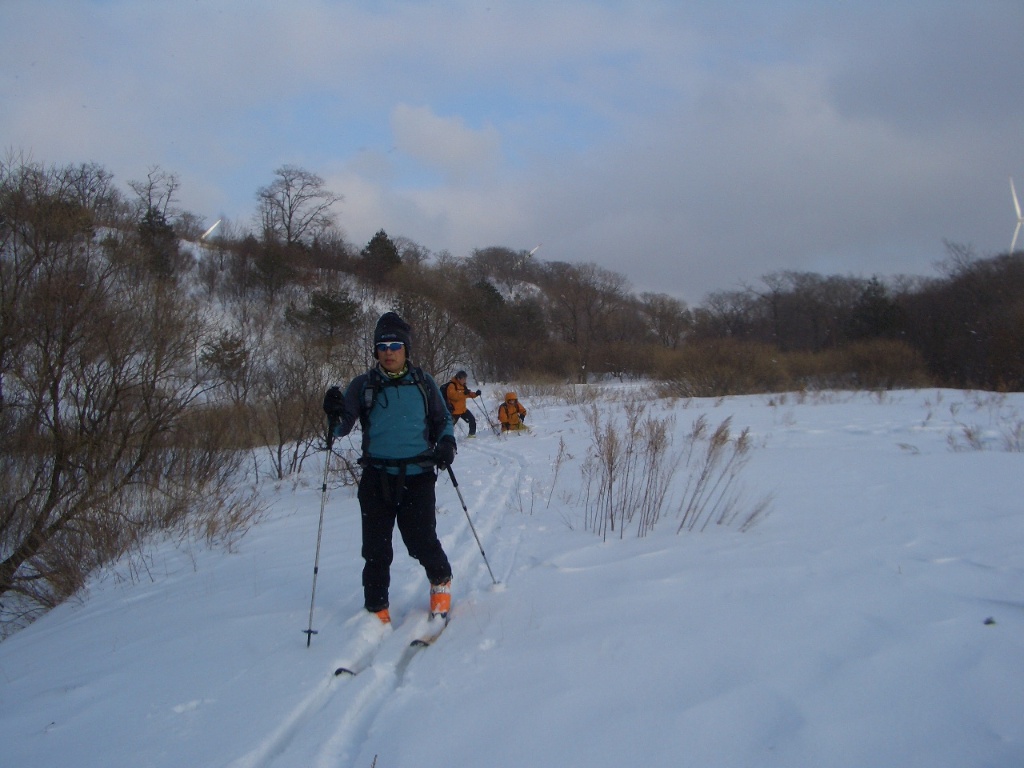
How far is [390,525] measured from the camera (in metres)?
4.00

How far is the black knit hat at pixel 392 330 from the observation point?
398 cm

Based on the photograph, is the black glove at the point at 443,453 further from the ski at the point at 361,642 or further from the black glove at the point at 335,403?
the ski at the point at 361,642

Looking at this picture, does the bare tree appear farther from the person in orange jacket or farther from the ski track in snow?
the person in orange jacket

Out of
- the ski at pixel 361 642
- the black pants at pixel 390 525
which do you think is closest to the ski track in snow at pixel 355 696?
the ski at pixel 361 642

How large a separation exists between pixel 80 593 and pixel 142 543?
144 centimetres

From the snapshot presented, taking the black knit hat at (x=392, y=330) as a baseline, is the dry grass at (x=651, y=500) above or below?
below

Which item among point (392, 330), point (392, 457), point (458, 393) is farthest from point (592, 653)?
point (458, 393)

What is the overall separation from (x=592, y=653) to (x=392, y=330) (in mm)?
2239

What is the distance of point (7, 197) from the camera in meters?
8.77

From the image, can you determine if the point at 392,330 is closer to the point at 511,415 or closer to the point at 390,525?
the point at 390,525

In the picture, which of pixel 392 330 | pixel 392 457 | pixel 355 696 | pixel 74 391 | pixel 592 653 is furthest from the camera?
pixel 74 391

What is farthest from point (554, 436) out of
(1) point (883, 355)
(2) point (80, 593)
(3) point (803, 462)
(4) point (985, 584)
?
(1) point (883, 355)

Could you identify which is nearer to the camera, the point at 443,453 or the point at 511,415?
the point at 443,453

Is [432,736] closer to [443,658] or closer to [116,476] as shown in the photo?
[443,658]
